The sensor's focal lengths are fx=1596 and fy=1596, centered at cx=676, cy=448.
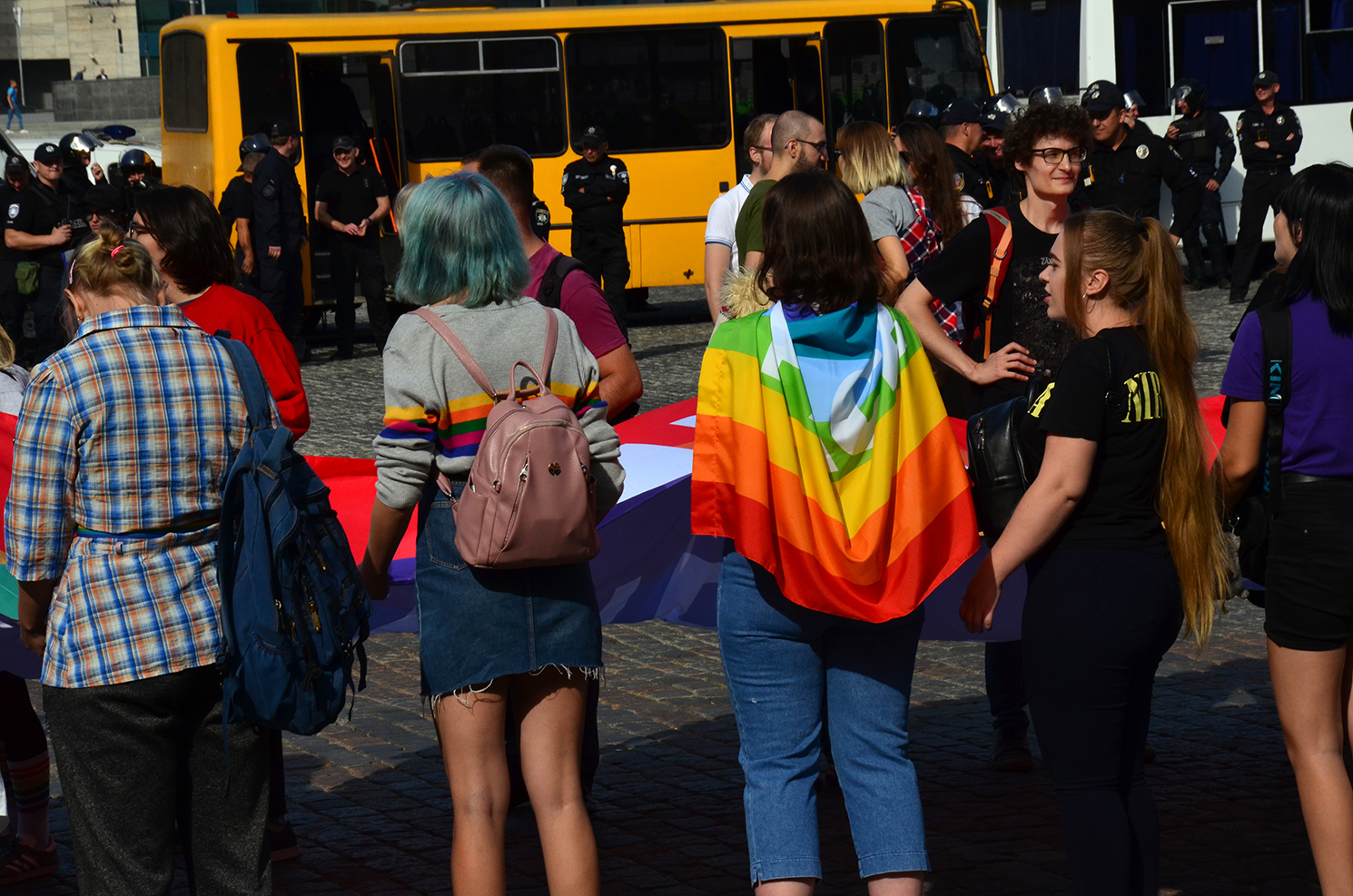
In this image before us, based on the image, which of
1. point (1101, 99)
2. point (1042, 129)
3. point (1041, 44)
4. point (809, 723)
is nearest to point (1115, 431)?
point (809, 723)

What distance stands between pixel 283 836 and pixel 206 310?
61.4 inches

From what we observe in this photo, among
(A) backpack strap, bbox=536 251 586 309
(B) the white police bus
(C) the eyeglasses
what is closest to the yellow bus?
(B) the white police bus

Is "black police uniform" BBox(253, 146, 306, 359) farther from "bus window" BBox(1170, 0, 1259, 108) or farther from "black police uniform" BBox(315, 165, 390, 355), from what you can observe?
"bus window" BBox(1170, 0, 1259, 108)

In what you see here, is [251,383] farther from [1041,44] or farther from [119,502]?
[1041,44]

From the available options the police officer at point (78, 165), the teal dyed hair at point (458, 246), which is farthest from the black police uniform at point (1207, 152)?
the teal dyed hair at point (458, 246)

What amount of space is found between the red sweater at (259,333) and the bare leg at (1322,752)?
2593 mm

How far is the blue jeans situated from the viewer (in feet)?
11.4

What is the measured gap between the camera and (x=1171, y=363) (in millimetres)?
3518

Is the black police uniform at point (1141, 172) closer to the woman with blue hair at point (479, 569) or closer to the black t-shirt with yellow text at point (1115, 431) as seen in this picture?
the black t-shirt with yellow text at point (1115, 431)

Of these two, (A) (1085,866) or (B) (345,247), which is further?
(B) (345,247)

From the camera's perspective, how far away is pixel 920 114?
15.0 m

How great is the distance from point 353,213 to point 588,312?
12280 millimetres

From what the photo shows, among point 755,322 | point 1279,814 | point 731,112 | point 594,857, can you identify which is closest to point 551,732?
point 594,857

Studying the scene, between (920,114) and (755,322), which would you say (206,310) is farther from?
(920,114)
